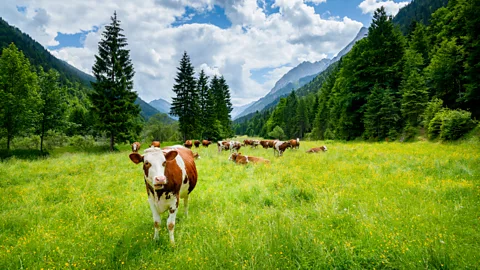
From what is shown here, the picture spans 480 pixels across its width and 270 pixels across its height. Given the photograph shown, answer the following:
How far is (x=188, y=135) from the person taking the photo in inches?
1391

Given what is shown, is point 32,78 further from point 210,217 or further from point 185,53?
point 210,217

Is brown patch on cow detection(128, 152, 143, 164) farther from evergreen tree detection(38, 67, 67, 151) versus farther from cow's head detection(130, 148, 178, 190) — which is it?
evergreen tree detection(38, 67, 67, 151)

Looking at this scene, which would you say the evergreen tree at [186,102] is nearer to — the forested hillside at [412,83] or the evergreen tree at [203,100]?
the evergreen tree at [203,100]

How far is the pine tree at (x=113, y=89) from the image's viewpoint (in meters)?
24.2

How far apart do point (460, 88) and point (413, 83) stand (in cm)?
406

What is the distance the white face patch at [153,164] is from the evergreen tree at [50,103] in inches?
1064

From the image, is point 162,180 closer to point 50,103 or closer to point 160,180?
point 160,180

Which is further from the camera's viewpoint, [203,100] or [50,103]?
[203,100]

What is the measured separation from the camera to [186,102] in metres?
34.9

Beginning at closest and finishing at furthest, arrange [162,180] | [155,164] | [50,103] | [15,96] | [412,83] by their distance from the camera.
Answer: [162,180] → [155,164] → [15,96] → [412,83] → [50,103]

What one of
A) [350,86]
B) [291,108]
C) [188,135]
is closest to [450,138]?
[350,86]

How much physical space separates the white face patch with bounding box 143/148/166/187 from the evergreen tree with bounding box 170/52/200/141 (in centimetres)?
3133

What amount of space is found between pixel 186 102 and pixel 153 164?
106ft

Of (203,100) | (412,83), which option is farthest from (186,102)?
(412,83)
